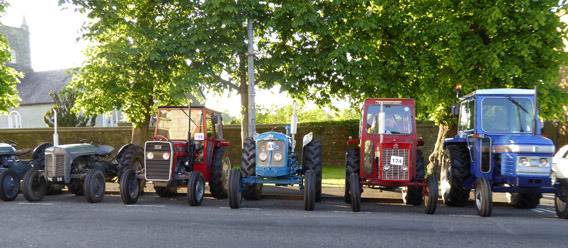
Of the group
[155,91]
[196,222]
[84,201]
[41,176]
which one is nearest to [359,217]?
[196,222]

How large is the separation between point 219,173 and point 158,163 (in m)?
1.49

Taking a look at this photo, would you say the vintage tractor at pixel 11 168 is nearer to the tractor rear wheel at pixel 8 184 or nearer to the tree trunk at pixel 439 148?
the tractor rear wheel at pixel 8 184

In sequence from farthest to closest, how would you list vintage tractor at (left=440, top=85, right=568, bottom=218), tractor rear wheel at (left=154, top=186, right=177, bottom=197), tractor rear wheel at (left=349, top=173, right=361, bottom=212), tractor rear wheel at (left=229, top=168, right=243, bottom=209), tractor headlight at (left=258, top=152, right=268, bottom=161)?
tractor rear wheel at (left=154, top=186, right=177, bottom=197) < tractor headlight at (left=258, top=152, right=268, bottom=161) < tractor rear wheel at (left=229, top=168, right=243, bottom=209) < tractor rear wheel at (left=349, top=173, right=361, bottom=212) < vintage tractor at (left=440, top=85, right=568, bottom=218)

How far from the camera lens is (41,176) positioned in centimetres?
1049

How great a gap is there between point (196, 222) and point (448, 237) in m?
4.03

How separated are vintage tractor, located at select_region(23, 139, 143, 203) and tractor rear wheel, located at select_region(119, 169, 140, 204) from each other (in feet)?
2.47

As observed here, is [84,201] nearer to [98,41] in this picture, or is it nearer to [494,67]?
[98,41]

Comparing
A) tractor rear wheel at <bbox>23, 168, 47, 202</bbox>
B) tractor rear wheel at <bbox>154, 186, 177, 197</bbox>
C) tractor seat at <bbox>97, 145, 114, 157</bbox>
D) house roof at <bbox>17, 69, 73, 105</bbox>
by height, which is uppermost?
house roof at <bbox>17, 69, 73, 105</bbox>

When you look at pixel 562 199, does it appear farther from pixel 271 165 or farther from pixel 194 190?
pixel 194 190

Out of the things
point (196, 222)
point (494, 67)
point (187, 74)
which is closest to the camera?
point (196, 222)

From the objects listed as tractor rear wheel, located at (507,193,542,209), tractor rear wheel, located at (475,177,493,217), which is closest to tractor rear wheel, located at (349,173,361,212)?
tractor rear wheel, located at (475,177,493,217)

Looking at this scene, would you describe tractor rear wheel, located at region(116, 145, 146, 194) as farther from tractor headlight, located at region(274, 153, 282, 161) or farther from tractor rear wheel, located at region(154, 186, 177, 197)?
tractor headlight, located at region(274, 153, 282, 161)

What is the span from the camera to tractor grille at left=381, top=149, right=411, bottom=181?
9.05 m

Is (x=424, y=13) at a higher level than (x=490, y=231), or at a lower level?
higher
